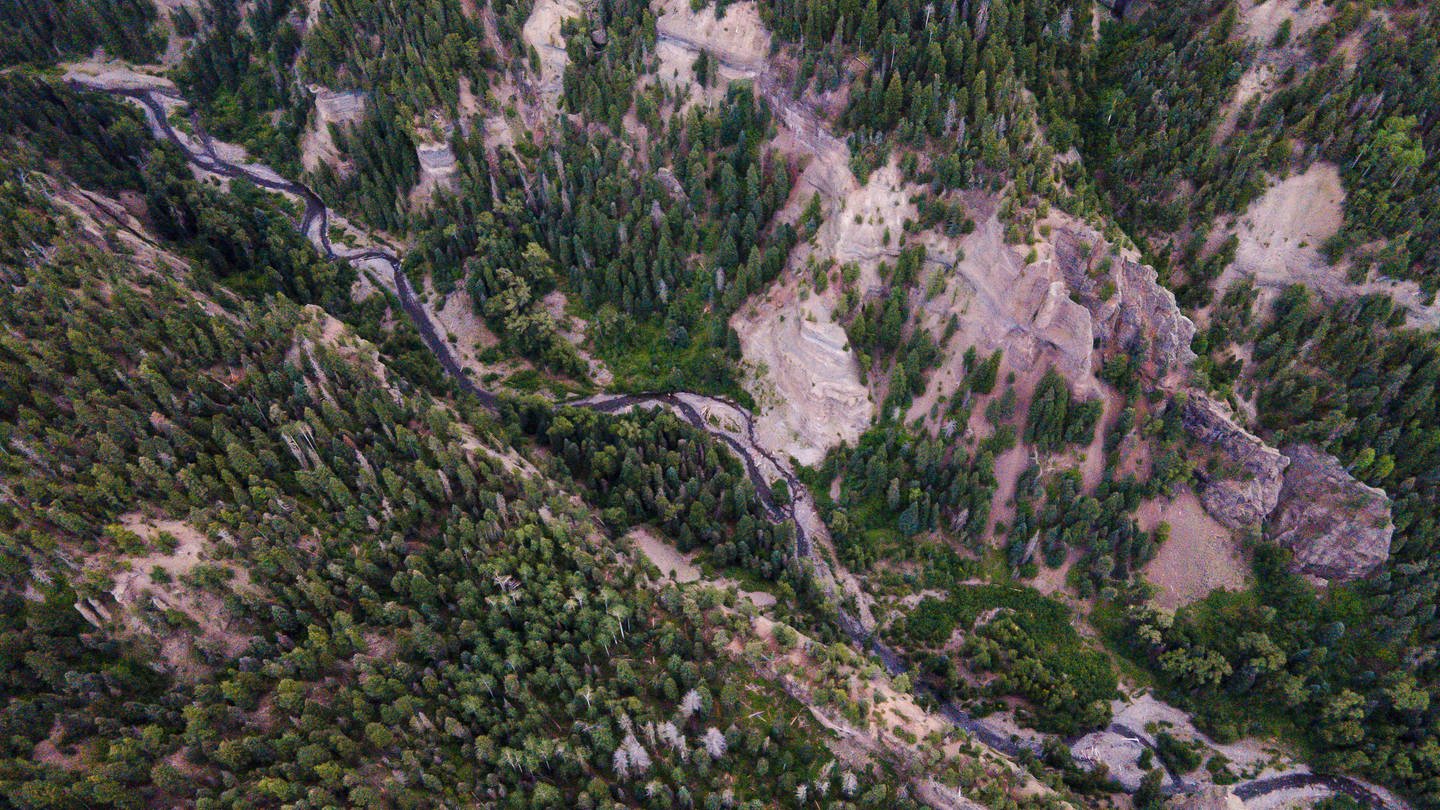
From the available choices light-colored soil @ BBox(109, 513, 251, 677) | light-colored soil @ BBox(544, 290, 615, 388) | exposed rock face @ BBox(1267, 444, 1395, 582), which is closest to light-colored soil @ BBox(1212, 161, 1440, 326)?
exposed rock face @ BBox(1267, 444, 1395, 582)

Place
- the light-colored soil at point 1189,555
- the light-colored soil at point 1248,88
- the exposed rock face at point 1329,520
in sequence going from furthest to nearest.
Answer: the light-colored soil at point 1248,88
the light-colored soil at point 1189,555
the exposed rock face at point 1329,520

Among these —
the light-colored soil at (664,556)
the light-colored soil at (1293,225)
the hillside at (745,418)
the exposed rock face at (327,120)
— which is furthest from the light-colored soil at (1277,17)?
the exposed rock face at (327,120)

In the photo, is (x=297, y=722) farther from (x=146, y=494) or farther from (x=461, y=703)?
(x=146, y=494)

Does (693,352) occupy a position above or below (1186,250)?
below

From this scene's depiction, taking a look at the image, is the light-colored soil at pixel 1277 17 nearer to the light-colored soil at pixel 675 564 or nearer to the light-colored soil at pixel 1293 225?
the light-colored soil at pixel 1293 225

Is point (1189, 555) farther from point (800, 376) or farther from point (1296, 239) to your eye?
point (800, 376)

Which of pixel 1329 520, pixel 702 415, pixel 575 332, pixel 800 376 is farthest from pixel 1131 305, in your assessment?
pixel 575 332

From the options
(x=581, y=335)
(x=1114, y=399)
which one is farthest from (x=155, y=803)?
(x=1114, y=399)
